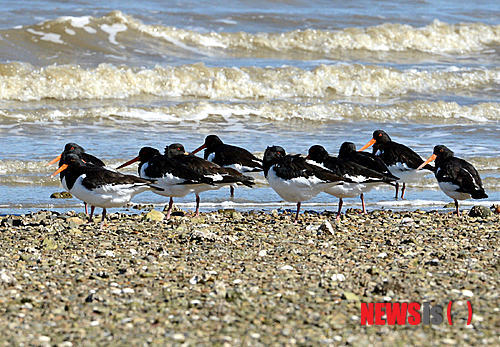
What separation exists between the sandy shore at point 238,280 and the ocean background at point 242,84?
2.04 m

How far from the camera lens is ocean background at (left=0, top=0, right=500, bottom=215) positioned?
37.3 ft

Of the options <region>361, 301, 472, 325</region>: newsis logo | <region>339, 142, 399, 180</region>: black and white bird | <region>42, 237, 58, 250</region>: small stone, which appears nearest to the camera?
<region>361, 301, 472, 325</region>: newsis logo

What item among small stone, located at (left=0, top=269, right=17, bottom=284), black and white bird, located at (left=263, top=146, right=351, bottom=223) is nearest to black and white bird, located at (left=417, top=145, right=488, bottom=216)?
black and white bird, located at (left=263, top=146, right=351, bottom=223)

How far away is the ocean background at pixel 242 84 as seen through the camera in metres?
11.4

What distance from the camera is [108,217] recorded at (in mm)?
8016

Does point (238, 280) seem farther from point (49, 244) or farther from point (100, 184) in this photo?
point (100, 184)

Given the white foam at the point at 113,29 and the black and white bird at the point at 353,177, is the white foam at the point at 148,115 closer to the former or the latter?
the white foam at the point at 113,29

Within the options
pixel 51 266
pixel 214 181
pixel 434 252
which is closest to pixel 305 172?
pixel 214 181

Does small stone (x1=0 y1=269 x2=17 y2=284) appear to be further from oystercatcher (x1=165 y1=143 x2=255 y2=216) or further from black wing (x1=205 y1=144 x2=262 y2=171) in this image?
black wing (x1=205 y1=144 x2=262 y2=171)

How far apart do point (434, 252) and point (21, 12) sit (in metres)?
19.2

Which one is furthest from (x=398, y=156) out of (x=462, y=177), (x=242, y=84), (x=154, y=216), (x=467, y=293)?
(x=242, y=84)

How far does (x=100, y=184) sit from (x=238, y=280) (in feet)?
8.61

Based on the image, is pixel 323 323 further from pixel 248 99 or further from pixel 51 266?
pixel 248 99

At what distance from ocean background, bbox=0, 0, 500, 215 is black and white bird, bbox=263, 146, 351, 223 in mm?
1273
